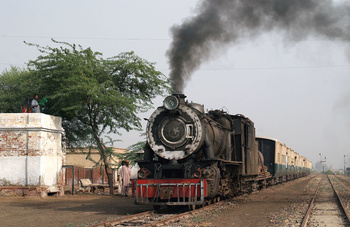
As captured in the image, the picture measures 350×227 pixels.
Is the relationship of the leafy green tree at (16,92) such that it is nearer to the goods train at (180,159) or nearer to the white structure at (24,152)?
the white structure at (24,152)

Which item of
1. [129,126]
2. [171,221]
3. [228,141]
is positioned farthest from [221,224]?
[129,126]

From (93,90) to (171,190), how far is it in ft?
28.2

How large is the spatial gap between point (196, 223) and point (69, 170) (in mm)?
28673

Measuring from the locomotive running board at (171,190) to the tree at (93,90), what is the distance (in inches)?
314

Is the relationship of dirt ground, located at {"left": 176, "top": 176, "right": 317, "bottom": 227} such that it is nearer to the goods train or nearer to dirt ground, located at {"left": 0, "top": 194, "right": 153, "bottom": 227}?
the goods train

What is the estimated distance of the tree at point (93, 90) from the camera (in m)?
19.5

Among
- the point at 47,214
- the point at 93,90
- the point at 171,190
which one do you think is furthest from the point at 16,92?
the point at 171,190

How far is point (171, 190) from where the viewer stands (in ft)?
39.0

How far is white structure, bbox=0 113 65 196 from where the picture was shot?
58.2 feet

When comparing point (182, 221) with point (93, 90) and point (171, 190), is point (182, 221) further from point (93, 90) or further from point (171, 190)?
point (93, 90)

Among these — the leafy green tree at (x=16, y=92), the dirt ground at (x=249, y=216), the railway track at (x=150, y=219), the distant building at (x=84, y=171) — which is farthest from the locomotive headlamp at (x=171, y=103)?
the distant building at (x=84, y=171)

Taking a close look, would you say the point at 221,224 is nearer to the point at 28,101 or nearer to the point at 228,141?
Result: the point at 228,141

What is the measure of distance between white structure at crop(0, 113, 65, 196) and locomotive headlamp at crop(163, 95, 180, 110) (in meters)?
7.31

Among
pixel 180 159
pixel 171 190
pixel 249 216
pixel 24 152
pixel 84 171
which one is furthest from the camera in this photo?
pixel 84 171
